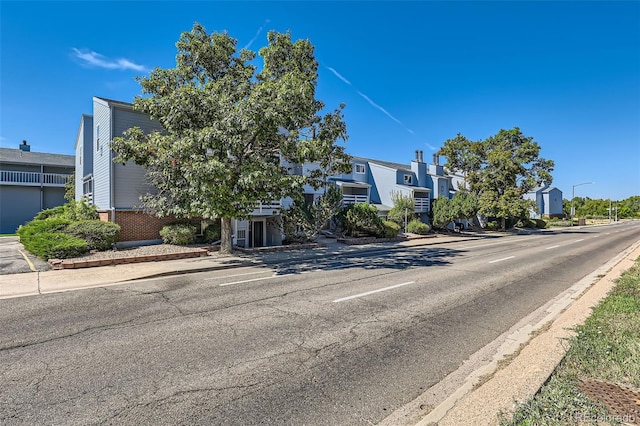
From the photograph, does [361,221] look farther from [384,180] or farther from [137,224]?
[384,180]

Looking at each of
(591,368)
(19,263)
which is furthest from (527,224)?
(19,263)

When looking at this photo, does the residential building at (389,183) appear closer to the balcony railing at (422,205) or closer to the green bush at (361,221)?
the balcony railing at (422,205)

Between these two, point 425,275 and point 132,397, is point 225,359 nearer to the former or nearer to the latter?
point 132,397

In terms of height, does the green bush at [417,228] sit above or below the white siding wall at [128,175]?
below

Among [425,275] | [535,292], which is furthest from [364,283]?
[535,292]

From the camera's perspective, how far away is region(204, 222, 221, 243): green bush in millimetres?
19556

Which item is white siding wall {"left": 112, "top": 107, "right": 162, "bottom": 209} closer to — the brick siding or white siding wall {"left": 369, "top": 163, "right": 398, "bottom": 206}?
the brick siding

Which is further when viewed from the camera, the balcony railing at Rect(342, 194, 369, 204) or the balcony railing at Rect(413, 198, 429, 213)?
the balcony railing at Rect(413, 198, 429, 213)

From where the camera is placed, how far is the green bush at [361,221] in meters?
27.3

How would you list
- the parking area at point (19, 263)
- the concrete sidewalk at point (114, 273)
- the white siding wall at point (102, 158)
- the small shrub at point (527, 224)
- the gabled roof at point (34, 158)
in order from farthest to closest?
1. the small shrub at point (527, 224)
2. the gabled roof at point (34, 158)
3. the white siding wall at point (102, 158)
4. the parking area at point (19, 263)
5. the concrete sidewalk at point (114, 273)

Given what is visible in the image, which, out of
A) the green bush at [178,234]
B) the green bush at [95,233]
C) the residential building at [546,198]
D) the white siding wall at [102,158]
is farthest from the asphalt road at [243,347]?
the residential building at [546,198]

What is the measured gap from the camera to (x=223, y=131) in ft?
45.4

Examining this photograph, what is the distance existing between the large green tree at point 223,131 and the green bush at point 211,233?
2092 millimetres

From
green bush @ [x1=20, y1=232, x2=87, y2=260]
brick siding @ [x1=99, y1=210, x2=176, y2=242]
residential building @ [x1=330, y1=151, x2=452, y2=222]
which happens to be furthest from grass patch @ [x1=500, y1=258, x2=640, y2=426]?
residential building @ [x1=330, y1=151, x2=452, y2=222]
